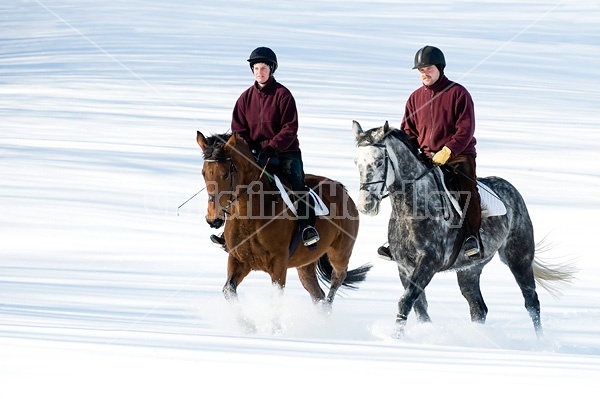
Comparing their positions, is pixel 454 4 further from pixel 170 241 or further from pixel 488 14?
pixel 170 241

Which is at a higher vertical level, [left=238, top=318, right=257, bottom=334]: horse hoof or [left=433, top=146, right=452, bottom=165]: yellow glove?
[left=433, top=146, right=452, bottom=165]: yellow glove

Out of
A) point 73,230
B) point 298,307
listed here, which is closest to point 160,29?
point 73,230

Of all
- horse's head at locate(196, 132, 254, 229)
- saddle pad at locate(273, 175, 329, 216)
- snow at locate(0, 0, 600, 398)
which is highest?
horse's head at locate(196, 132, 254, 229)

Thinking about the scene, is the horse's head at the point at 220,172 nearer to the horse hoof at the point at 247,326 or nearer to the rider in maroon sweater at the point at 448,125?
the horse hoof at the point at 247,326

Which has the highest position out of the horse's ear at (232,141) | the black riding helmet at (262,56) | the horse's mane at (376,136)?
the black riding helmet at (262,56)

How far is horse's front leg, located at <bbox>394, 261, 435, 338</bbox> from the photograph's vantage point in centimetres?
916

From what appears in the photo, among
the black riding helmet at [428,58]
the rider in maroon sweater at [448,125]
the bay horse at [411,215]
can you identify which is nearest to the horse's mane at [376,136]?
the bay horse at [411,215]

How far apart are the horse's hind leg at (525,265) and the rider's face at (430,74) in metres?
1.81

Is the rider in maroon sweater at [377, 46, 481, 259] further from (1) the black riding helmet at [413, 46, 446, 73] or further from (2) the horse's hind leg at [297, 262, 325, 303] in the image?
(2) the horse's hind leg at [297, 262, 325, 303]

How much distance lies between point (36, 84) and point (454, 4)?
26.4m

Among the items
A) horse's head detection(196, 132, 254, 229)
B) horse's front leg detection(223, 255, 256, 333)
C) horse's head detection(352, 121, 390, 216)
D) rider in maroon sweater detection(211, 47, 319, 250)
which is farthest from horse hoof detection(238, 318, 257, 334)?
horse's head detection(352, 121, 390, 216)

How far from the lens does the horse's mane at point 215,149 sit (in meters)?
9.45

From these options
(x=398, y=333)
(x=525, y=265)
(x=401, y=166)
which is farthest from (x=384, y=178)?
(x=525, y=265)

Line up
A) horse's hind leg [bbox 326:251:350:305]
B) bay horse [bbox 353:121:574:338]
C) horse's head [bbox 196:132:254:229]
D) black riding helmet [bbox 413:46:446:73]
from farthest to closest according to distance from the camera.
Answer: horse's hind leg [bbox 326:251:350:305]
black riding helmet [bbox 413:46:446:73]
horse's head [bbox 196:132:254:229]
bay horse [bbox 353:121:574:338]
